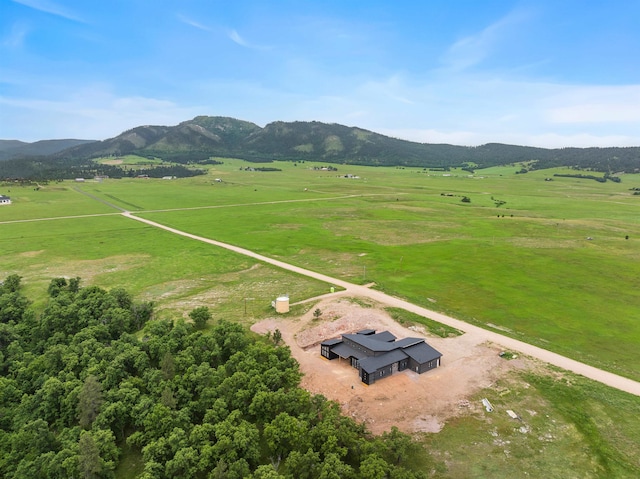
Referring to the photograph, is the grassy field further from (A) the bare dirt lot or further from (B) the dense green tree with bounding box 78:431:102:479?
(B) the dense green tree with bounding box 78:431:102:479

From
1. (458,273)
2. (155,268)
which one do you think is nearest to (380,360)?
(458,273)

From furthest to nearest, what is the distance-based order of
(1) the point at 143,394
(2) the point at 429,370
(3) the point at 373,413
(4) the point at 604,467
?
(2) the point at 429,370, (1) the point at 143,394, (3) the point at 373,413, (4) the point at 604,467

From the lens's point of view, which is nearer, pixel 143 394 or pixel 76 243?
pixel 143 394

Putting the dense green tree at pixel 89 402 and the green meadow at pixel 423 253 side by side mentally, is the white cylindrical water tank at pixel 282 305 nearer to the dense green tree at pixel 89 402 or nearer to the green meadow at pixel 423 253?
the green meadow at pixel 423 253

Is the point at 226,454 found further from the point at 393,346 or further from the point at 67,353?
the point at 67,353

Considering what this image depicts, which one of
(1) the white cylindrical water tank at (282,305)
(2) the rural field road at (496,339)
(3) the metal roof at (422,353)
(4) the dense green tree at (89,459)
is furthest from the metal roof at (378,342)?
(4) the dense green tree at (89,459)

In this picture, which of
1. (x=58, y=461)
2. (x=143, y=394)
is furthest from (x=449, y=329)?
(x=58, y=461)
